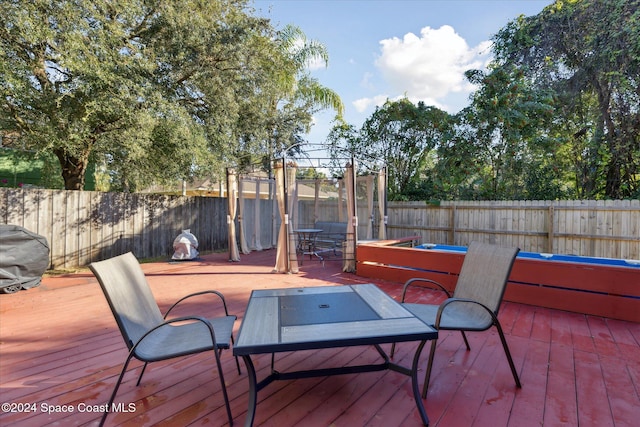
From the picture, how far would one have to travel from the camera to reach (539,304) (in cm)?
397

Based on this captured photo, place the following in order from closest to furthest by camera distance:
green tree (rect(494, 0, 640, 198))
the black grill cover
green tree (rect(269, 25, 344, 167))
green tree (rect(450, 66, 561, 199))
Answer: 1. the black grill cover
2. green tree (rect(494, 0, 640, 198))
3. green tree (rect(450, 66, 561, 199))
4. green tree (rect(269, 25, 344, 167))

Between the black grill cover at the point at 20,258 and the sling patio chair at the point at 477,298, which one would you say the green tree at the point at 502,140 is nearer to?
the sling patio chair at the point at 477,298

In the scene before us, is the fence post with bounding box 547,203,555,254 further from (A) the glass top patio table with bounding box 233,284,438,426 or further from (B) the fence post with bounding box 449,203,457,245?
(A) the glass top patio table with bounding box 233,284,438,426

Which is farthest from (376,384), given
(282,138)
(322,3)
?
(282,138)

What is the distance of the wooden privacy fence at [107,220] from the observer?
6.02m

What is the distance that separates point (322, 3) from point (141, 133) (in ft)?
17.2

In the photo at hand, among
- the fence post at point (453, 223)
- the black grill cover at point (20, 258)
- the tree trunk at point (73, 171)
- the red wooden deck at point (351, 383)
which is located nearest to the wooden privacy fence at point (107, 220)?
the tree trunk at point (73, 171)

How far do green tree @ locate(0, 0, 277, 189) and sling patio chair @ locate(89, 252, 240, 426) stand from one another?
4869 millimetres

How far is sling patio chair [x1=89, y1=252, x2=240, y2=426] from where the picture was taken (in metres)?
1.82

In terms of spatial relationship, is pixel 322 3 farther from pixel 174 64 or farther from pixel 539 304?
pixel 539 304

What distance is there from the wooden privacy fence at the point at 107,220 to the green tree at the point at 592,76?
8.69 metres

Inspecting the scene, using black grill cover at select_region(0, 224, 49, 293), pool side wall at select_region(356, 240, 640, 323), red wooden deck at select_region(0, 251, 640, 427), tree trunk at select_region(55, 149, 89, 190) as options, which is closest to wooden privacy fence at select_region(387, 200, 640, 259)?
pool side wall at select_region(356, 240, 640, 323)

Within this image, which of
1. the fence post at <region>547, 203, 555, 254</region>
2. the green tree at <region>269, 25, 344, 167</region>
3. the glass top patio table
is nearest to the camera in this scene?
the glass top patio table

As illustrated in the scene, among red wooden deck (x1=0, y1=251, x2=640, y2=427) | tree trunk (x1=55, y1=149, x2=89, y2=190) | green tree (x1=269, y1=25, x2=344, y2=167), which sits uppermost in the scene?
green tree (x1=269, y1=25, x2=344, y2=167)
